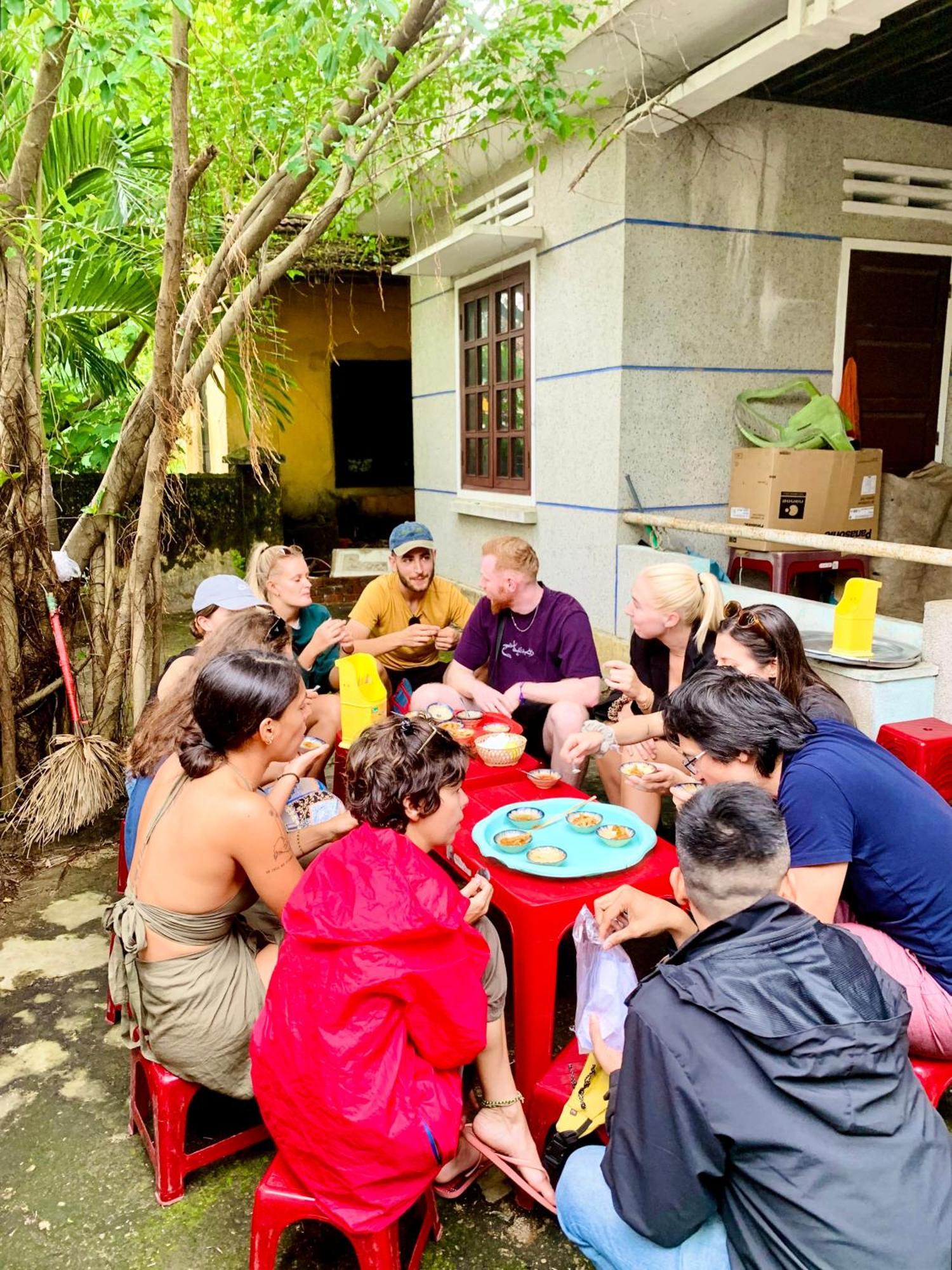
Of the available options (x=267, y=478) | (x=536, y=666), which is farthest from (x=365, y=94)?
(x=267, y=478)

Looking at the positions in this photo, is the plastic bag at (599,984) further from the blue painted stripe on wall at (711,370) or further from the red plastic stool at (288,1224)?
the blue painted stripe on wall at (711,370)

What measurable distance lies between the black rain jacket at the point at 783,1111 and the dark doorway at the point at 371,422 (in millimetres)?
10088

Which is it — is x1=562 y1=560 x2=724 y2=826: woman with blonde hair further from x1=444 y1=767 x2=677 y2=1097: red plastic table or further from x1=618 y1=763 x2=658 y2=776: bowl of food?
x1=444 y1=767 x2=677 y2=1097: red plastic table

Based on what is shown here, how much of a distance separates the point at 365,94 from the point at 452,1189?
4102mm

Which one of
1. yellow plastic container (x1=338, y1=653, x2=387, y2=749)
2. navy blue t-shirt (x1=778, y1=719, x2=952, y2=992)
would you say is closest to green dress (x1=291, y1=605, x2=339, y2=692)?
yellow plastic container (x1=338, y1=653, x2=387, y2=749)

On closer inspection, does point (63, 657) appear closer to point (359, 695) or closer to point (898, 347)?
point (359, 695)

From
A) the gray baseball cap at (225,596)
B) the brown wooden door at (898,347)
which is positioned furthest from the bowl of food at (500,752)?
the brown wooden door at (898,347)

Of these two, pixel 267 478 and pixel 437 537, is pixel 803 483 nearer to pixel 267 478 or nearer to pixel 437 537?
pixel 437 537

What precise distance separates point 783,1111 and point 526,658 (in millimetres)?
2858

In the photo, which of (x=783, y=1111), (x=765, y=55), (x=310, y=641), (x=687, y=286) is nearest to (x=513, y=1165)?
(x=783, y=1111)

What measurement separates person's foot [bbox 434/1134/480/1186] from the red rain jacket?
1.06 ft

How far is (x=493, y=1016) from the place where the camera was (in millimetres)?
2094

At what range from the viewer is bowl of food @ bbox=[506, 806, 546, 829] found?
2.65m

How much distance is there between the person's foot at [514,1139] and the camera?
80.3 inches
